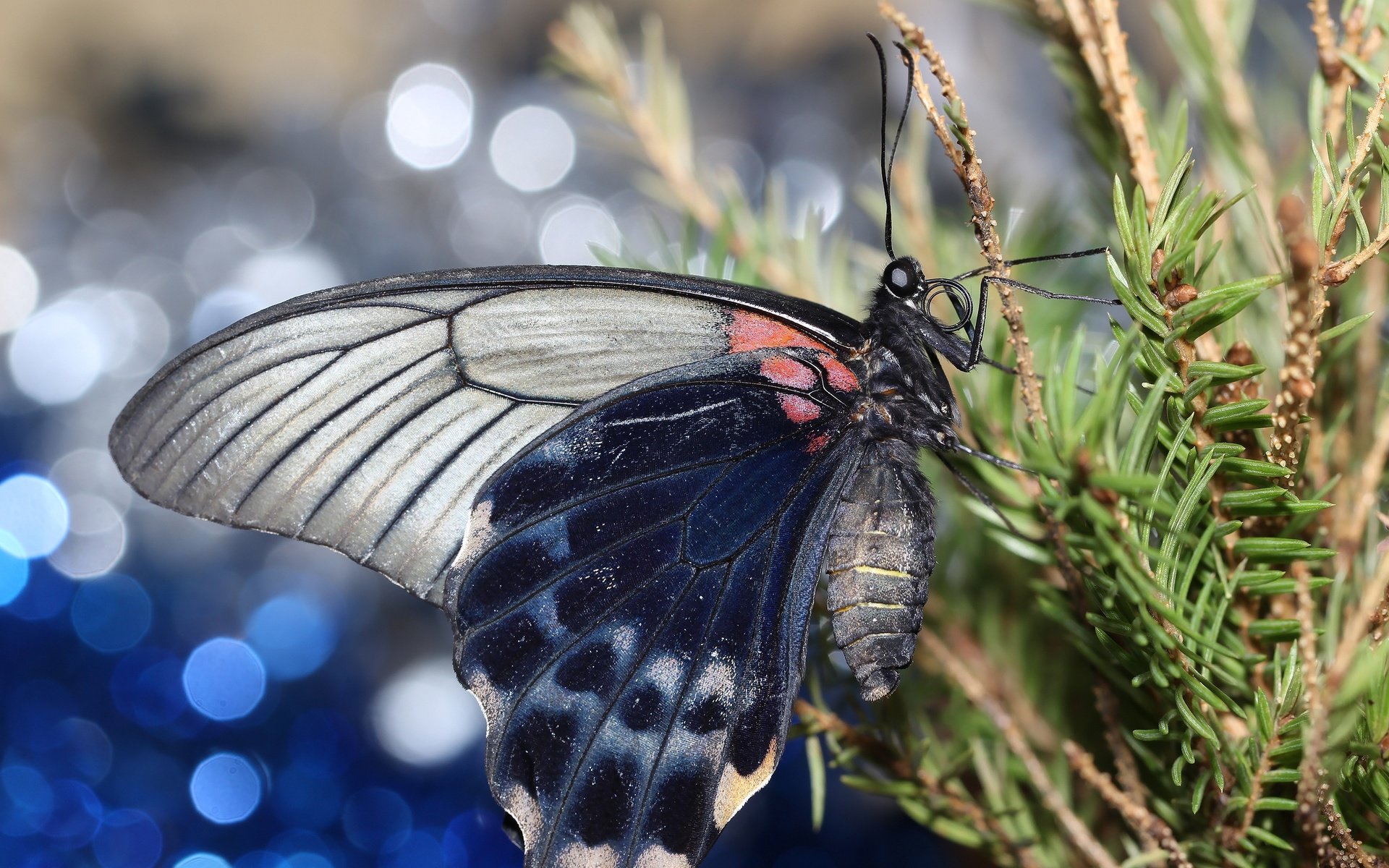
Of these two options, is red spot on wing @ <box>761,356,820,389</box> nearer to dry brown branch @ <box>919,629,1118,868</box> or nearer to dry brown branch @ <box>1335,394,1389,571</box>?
dry brown branch @ <box>919,629,1118,868</box>

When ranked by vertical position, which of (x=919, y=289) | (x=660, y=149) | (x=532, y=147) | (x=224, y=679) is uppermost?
(x=532, y=147)

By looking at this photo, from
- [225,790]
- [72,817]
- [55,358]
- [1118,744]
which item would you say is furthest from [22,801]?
[1118,744]

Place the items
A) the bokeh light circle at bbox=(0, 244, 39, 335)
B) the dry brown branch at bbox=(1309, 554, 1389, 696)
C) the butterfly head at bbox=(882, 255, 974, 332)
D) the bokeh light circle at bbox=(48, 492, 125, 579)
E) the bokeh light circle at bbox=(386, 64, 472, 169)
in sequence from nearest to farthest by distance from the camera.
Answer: the dry brown branch at bbox=(1309, 554, 1389, 696)
the butterfly head at bbox=(882, 255, 974, 332)
the bokeh light circle at bbox=(48, 492, 125, 579)
the bokeh light circle at bbox=(0, 244, 39, 335)
the bokeh light circle at bbox=(386, 64, 472, 169)

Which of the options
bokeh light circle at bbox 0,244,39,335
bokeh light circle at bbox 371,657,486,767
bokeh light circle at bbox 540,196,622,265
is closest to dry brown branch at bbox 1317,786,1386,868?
bokeh light circle at bbox 371,657,486,767

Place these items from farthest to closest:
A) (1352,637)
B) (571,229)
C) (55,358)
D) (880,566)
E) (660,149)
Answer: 1. (571,229)
2. (55,358)
3. (660,149)
4. (880,566)
5. (1352,637)

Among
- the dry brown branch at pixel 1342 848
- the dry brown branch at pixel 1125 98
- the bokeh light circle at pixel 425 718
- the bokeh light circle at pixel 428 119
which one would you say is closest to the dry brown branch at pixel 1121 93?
the dry brown branch at pixel 1125 98

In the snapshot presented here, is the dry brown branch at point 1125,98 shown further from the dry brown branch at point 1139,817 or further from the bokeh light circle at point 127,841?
the bokeh light circle at point 127,841

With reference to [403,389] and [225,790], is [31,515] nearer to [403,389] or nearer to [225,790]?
[225,790]
